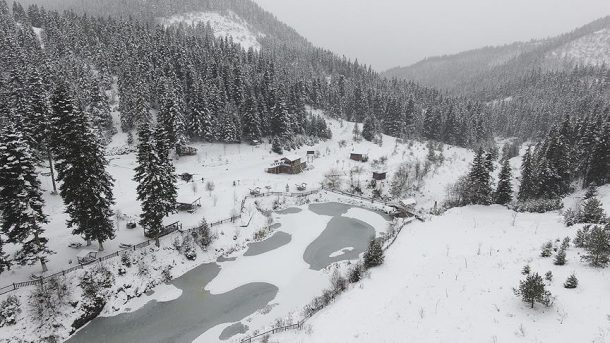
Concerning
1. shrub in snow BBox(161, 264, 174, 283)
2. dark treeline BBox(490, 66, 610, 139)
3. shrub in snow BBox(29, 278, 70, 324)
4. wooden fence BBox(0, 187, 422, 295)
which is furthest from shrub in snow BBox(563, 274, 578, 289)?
dark treeline BBox(490, 66, 610, 139)

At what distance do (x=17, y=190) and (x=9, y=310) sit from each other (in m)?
9.37

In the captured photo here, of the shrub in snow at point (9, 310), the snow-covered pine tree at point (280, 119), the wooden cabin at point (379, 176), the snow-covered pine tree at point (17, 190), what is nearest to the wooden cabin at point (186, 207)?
Answer: the snow-covered pine tree at point (17, 190)

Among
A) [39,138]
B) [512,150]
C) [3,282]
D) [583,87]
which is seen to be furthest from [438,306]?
[583,87]

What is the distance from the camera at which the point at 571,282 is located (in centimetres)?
1762

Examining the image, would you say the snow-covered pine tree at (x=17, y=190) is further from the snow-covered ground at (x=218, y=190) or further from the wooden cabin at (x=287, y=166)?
the wooden cabin at (x=287, y=166)

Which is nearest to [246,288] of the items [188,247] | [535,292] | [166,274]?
[166,274]

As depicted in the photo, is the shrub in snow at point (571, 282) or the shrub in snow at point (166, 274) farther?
the shrub in snow at point (166, 274)

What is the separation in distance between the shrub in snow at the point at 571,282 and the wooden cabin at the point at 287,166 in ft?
173

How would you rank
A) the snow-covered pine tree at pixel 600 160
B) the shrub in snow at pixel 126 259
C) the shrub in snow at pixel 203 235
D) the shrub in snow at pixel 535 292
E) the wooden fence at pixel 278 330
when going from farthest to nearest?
the snow-covered pine tree at pixel 600 160 → the shrub in snow at pixel 203 235 → the shrub in snow at pixel 126 259 → the wooden fence at pixel 278 330 → the shrub in snow at pixel 535 292

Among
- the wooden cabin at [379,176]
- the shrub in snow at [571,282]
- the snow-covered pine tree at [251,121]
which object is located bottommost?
the wooden cabin at [379,176]

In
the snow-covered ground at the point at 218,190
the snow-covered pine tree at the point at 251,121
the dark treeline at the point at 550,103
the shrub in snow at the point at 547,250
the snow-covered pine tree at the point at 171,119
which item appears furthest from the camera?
the dark treeline at the point at 550,103

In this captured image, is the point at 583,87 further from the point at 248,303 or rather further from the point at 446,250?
the point at 248,303

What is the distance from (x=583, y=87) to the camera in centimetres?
17062

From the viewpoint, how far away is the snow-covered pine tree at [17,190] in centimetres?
2600
